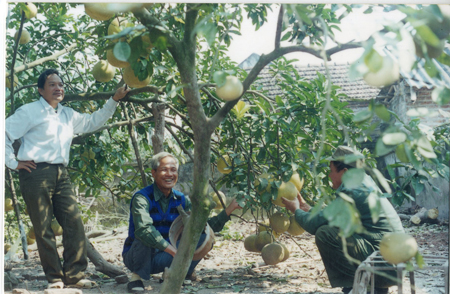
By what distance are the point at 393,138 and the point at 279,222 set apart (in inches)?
78.0

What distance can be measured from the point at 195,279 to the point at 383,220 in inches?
57.5

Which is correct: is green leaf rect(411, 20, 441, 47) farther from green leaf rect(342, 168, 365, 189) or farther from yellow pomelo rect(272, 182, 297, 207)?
yellow pomelo rect(272, 182, 297, 207)

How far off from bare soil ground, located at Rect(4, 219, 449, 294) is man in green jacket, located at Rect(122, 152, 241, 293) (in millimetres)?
248

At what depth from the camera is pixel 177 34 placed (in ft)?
9.89

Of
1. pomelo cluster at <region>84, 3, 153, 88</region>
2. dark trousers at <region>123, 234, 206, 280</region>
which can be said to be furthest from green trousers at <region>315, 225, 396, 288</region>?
pomelo cluster at <region>84, 3, 153, 88</region>

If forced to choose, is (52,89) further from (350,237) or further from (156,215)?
(350,237)

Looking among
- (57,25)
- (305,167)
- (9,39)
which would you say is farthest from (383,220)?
(9,39)

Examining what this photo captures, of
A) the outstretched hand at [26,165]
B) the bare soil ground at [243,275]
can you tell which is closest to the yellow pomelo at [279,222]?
the bare soil ground at [243,275]

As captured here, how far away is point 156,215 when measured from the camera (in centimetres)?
296

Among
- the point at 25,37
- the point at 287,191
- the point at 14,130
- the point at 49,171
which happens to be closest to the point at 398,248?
the point at 287,191

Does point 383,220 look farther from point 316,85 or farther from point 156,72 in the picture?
point 156,72

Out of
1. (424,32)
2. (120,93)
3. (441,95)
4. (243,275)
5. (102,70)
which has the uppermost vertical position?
(102,70)

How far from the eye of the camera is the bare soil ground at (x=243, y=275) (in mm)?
3090

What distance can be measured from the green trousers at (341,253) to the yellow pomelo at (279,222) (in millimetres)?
461
